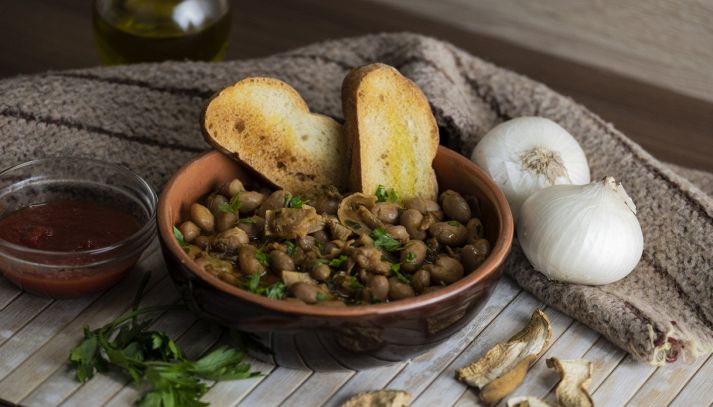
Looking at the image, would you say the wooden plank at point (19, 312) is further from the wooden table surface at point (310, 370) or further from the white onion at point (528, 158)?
the white onion at point (528, 158)

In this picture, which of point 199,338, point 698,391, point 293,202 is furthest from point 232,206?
point 698,391

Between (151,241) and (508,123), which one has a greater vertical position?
(508,123)

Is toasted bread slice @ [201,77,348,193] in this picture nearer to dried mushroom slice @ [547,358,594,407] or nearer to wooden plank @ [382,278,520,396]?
wooden plank @ [382,278,520,396]

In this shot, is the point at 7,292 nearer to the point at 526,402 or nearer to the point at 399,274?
the point at 399,274

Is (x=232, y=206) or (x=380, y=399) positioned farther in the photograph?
(x=232, y=206)

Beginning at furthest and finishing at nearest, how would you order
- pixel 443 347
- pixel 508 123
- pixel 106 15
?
→ pixel 106 15, pixel 508 123, pixel 443 347

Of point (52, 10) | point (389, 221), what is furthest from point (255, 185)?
point (52, 10)

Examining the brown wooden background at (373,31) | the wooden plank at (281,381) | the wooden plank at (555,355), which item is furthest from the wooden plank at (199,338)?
the brown wooden background at (373,31)

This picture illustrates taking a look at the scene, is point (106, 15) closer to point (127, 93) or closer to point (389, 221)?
point (127, 93)
